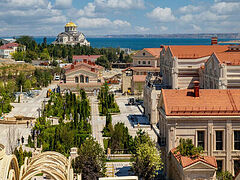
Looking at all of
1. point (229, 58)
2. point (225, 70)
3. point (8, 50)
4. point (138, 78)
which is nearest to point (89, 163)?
point (225, 70)

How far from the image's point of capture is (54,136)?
34.2m

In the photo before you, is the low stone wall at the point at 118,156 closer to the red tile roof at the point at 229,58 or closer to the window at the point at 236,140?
the window at the point at 236,140

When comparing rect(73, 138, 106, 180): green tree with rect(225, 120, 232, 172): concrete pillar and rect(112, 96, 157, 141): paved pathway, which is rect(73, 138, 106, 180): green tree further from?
rect(112, 96, 157, 141): paved pathway

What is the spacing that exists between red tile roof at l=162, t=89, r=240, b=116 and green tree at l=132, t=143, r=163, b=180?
2.54 meters

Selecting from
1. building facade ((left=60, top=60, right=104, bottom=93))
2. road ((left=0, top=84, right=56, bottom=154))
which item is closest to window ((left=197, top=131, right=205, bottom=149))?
road ((left=0, top=84, right=56, bottom=154))

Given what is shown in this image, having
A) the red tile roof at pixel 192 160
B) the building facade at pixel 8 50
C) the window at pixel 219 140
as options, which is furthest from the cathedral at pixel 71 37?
the red tile roof at pixel 192 160

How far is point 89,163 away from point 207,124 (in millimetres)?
7530

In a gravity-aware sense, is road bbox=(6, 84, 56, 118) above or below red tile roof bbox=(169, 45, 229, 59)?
below

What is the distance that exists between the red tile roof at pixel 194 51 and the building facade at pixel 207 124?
52.7 feet

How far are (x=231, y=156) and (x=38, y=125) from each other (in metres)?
19.7

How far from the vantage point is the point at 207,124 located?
24.6m

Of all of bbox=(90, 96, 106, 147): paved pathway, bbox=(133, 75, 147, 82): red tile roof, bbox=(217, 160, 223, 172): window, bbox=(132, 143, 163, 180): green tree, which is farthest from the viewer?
bbox=(133, 75, 147, 82): red tile roof

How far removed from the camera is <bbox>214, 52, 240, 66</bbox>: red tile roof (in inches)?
1385

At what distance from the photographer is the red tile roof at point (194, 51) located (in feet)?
135
